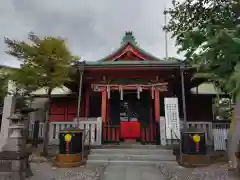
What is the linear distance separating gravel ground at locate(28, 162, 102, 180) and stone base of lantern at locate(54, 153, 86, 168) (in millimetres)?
212

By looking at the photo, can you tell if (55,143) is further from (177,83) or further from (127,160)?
(177,83)

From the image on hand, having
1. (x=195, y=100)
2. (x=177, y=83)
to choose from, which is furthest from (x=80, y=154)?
(x=195, y=100)

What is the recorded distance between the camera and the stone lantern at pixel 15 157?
5.52m

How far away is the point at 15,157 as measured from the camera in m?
5.54

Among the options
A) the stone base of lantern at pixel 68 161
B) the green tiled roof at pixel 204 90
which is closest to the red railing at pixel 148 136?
the stone base of lantern at pixel 68 161

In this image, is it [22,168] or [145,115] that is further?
[145,115]

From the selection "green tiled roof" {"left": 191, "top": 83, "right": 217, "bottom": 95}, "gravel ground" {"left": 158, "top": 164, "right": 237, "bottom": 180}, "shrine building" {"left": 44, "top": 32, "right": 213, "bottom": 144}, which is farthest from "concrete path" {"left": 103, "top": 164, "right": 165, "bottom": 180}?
"green tiled roof" {"left": 191, "top": 83, "right": 217, "bottom": 95}

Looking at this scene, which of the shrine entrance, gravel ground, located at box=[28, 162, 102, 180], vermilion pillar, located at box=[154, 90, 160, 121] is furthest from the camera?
the shrine entrance

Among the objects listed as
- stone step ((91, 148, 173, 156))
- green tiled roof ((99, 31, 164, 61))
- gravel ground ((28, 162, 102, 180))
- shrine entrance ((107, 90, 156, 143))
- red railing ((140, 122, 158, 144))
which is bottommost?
gravel ground ((28, 162, 102, 180))

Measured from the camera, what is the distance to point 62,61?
8.12 metres

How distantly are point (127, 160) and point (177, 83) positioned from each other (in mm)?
5665

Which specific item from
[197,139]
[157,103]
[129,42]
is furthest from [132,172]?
[129,42]

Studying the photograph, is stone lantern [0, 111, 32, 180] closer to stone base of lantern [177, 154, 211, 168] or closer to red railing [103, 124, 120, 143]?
red railing [103, 124, 120, 143]

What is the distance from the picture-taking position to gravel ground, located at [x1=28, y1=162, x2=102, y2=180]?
5879 millimetres
